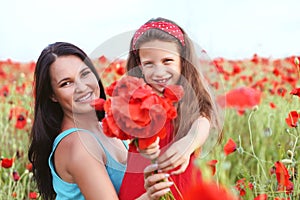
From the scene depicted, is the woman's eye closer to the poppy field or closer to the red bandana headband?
the poppy field

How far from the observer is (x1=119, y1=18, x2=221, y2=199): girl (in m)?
0.81

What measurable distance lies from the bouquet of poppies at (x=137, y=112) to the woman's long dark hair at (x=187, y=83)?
0.60ft

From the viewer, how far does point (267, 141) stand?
2.50 m

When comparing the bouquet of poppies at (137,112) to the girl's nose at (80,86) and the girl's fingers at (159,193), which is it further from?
the girl's nose at (80,86)

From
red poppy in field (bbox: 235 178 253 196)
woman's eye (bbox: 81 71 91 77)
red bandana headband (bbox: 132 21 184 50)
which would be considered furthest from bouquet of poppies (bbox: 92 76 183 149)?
red poppy in field (bbox: 235 178 253 196)

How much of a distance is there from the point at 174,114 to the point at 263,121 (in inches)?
82.0

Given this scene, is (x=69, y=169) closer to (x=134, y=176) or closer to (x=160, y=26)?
(x=134, y=176)

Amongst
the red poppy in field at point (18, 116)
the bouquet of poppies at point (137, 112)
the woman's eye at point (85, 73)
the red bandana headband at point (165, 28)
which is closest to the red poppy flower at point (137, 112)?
the bouquet of poppies at point (137, 112)

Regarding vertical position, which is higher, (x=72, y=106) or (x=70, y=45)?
(x=70, y=45)

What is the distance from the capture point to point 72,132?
116 centimetres

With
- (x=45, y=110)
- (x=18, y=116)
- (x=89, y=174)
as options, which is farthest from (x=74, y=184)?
(x=18, y=116)

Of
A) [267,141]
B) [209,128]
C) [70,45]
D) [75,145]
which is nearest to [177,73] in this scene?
[209,128]

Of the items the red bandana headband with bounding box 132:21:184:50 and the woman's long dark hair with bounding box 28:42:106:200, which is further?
the woman's long dark hair with bounding box 28:42:106:200

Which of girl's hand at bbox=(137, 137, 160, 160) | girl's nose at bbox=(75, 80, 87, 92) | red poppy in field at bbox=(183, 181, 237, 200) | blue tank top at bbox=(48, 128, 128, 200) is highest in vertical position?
red poppy in field at bbox=(183, 181, 237, 200)
